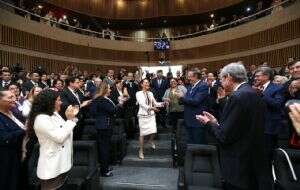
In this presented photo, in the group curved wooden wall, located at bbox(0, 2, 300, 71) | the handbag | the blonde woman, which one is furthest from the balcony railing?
the handbag

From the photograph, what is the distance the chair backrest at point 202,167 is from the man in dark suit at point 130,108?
3.01 m

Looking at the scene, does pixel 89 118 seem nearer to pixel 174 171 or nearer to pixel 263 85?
pixel 174 171

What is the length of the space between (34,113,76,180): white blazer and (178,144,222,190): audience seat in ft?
5.25

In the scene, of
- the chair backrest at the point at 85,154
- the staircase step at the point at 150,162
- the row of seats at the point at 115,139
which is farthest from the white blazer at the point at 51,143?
the staircase step at the point at 150,162

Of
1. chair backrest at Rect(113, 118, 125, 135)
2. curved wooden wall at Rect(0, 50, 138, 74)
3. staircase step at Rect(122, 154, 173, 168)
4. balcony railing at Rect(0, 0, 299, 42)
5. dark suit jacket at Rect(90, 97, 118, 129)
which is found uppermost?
balcony railing at Rect(0, 0, 299, 42)

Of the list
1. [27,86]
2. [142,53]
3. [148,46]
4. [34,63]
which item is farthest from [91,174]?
[148,46]

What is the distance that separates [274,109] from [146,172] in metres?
2.26

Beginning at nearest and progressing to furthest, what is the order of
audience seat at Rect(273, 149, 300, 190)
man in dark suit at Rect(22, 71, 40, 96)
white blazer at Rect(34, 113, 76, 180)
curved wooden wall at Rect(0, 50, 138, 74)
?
1. white blazer at Rect(34, 113, 76, 180)
2. audience seat at Rect(273, 149, 300, 190)
3. man in dark suit at Rect(22, 71, 40, 96)
4. curved wooden wall at Rect(0, 50, 138, 74)

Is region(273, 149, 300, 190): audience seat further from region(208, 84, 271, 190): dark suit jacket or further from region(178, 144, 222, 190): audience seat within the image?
region(178, 144, 222, 190): audience seat

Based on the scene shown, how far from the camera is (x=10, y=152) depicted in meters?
3.21

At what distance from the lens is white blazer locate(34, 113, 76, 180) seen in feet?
9.20

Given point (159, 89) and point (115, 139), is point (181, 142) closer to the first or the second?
point (115, 139)

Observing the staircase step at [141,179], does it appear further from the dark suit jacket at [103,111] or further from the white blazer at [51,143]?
the white blazer at [51,143]

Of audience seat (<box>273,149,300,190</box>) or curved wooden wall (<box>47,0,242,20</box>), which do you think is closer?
audience seat (<box>273,149,300,190</box>)
